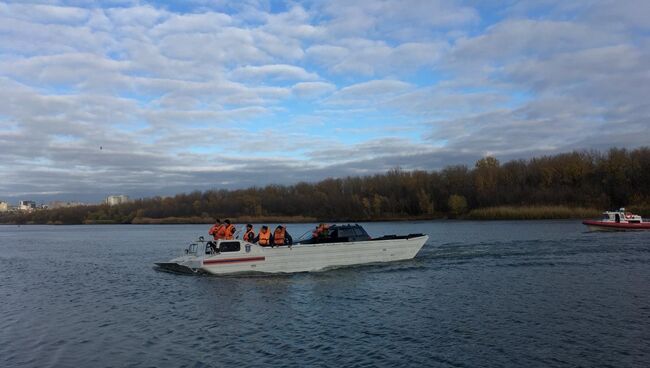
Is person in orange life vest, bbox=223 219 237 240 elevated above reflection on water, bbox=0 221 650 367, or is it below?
above

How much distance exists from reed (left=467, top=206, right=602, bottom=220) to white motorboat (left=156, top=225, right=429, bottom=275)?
7221 cm

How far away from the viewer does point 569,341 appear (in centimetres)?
1395

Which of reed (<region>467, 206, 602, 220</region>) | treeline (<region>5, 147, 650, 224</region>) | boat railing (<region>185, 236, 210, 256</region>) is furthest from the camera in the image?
treeline (<region>5, 147, 650, 224</region>)

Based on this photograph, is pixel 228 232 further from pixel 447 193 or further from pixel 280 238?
pixel 447 193

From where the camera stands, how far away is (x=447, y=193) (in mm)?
122875

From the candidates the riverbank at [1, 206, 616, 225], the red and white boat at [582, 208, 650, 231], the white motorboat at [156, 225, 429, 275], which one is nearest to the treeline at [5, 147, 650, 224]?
the riverbank at [1, 206, 616, 225]

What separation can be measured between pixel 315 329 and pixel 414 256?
17.2 meters

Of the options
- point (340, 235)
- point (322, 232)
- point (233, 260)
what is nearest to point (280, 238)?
point (233, 260)

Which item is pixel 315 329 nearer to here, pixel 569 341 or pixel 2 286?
pixel 569 341

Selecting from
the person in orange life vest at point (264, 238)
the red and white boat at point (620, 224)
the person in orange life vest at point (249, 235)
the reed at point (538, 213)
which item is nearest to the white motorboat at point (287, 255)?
the person in orange life vest at point (264, 238)

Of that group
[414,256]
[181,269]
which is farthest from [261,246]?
[414,256]

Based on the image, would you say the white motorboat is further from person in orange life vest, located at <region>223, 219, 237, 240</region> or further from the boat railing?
person in orange life vest, located at <region>223, 219, 237, 240</region>

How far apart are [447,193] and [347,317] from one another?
4297 inches

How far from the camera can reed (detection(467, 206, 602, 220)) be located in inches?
3593
